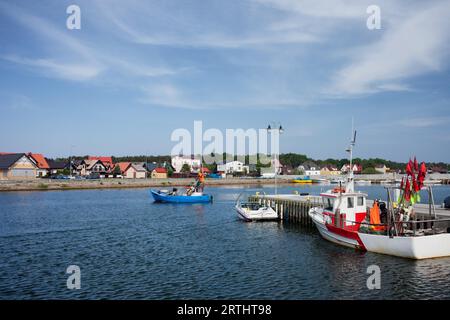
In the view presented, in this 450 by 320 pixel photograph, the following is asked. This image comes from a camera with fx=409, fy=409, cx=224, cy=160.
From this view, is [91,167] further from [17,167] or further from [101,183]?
[101,183]

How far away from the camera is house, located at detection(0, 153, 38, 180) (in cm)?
11762

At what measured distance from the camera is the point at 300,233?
4019 cm

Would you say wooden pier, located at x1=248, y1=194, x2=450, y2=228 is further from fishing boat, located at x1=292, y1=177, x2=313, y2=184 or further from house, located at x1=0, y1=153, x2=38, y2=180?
fishing boat, located at x1=292, y1=177, x2=313, y2=184

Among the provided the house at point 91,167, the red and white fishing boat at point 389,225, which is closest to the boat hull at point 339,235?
the red and white fishing boat at point 389,225

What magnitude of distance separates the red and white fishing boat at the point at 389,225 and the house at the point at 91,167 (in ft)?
434

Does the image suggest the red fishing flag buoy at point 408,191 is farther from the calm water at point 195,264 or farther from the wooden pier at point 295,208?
the wooden pier at point 295,208

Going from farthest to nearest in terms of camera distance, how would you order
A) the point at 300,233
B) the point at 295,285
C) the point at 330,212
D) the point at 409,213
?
the point at 300,233 < the point at 330,212 < the point at 409,213 < the point at 295,285

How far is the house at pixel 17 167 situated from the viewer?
117625mm

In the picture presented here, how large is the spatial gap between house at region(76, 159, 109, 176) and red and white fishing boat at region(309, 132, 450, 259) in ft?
434

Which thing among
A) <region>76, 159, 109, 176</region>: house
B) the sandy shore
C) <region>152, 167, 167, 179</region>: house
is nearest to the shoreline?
the sandy shore

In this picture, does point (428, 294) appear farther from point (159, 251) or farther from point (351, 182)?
point (159, 251)

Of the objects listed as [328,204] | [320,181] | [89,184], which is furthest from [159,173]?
[328,204]

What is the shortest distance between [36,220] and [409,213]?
39406 mm
